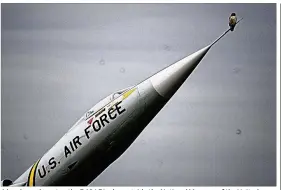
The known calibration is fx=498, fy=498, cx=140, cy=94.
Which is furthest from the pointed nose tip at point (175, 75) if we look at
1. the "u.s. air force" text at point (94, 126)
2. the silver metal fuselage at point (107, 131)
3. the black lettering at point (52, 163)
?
the black lettering at point (52, 163)

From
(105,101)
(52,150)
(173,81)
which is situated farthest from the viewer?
(52,150)

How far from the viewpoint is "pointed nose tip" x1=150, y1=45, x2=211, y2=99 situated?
2.84 metres

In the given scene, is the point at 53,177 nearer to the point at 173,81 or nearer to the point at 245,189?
the point at 173,81

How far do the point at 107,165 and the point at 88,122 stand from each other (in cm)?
30

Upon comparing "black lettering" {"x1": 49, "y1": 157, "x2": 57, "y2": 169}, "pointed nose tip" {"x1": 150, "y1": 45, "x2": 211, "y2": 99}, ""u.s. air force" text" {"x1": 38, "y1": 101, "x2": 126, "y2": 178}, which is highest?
"pointed nose tip" {"x1": 150, "y1": 45, "x2": 211, "y2": 99}

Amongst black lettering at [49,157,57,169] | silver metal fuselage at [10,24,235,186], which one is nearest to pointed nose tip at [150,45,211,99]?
silver metal fuselage at [10,24,235,186]

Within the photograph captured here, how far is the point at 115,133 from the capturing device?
116 inches

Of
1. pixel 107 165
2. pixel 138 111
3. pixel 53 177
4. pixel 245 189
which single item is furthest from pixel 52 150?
pixel 245 189

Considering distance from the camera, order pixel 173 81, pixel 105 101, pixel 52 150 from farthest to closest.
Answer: pixel 52 150, pixel 105 101, pixel 173 81

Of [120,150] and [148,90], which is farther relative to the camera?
[120,150]

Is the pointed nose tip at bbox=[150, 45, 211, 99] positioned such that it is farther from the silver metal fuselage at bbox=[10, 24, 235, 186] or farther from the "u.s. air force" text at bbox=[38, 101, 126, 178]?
the "u.s. air force" text at bbox=[38, 101, 126, 178]

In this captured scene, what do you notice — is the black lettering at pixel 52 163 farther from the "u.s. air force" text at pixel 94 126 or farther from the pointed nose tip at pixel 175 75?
the pointed nose tip at pixel 175 75

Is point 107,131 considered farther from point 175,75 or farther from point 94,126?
point 175,75

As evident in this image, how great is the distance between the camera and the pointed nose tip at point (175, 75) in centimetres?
284
